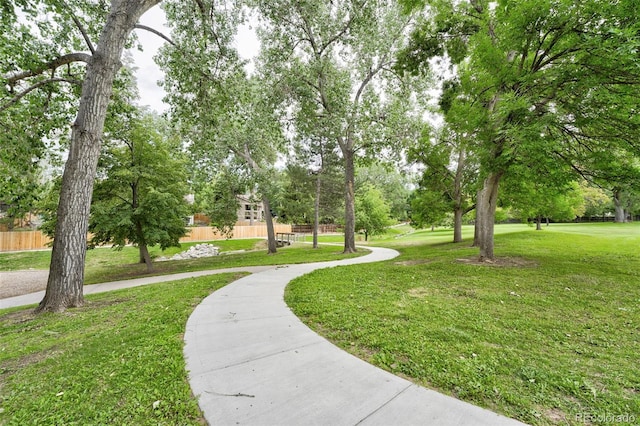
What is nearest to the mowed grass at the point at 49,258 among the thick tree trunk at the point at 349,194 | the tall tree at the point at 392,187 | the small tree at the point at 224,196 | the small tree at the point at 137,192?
the small tree at the point at 224,196

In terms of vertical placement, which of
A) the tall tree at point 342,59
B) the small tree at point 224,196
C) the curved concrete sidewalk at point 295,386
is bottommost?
the curved concrete sidewalk at point 295,386

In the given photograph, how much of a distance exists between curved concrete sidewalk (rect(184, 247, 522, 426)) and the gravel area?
9.56 meters

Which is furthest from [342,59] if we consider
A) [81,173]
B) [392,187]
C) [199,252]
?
[392,187]

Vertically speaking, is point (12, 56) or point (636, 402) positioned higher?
point (12, 56)

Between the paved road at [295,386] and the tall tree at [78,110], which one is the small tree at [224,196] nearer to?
the tall tree at [78,110]

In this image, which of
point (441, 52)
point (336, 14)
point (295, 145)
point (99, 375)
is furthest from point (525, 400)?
point (295, 145)

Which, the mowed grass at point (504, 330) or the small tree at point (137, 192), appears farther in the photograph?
the small tree at point (137, 192)

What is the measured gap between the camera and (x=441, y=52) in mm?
9531

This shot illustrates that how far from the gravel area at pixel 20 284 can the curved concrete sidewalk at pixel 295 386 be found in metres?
9.56

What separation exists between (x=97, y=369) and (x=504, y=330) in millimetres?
4736

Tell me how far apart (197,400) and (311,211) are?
2274 cm

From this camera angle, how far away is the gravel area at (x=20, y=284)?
8.66 m

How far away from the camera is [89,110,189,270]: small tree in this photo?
991 centimetres

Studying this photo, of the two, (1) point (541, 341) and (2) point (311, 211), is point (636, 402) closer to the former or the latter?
(1) point (541, 341)
